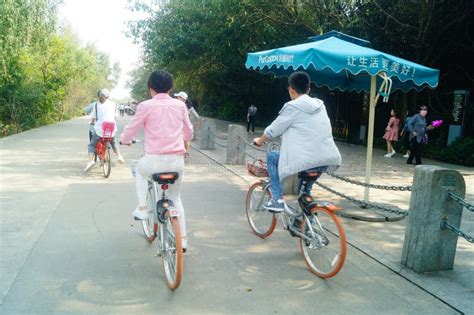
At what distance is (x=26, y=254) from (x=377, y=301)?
143 inches

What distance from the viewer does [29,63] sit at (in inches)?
875

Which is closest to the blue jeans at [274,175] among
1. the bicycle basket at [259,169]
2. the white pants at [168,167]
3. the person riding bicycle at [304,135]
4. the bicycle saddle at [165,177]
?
the person riding bicycle at [304,135]

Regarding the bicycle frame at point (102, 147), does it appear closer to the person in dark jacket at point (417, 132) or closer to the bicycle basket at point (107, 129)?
the bicycle basket at point (107, 129)

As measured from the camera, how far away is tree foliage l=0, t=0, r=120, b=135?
68.3ft

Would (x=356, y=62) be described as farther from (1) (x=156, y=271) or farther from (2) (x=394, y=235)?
(1) (x=156, y=271)

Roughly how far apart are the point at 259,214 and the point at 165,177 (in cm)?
183

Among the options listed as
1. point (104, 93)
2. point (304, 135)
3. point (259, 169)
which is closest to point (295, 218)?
point (304, 135)

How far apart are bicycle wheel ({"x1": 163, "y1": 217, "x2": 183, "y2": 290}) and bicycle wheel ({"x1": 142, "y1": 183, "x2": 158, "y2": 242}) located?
79cm

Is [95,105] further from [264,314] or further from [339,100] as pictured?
[339,100]

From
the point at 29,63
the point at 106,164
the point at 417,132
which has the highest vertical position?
the point at 29,63

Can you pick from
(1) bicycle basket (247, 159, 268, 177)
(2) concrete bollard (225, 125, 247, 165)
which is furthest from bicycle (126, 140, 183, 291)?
(2) concrete bollard (225, 125, 247, 165)

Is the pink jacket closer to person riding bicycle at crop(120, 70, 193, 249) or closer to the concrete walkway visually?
person riding bicycle at crop(120, 70, 193, 249)

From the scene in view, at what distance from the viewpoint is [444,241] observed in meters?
4.29

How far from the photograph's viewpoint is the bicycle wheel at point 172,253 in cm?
365
